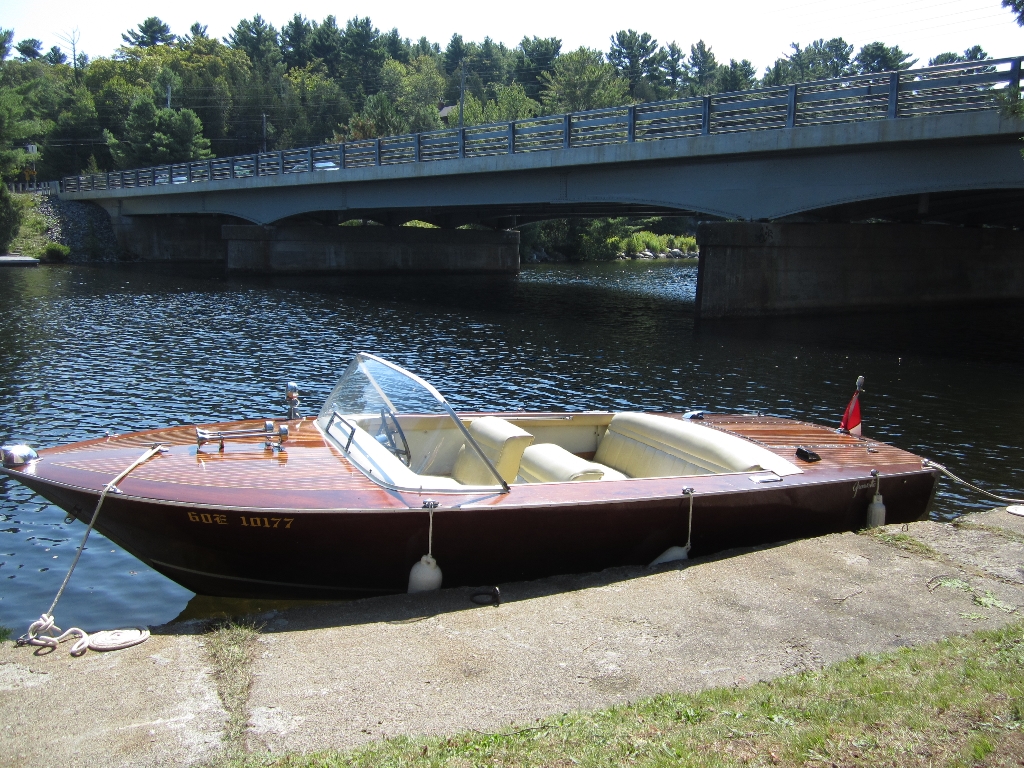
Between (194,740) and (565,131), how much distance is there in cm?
2564

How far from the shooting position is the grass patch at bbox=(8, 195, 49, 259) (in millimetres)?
49969

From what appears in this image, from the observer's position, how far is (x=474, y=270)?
46.5 metres

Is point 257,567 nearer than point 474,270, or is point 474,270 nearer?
point 257,567

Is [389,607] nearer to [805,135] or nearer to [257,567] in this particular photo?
[257,567]

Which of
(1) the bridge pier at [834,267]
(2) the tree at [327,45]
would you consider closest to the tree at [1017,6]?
(1) the bridge pier at [834,267]

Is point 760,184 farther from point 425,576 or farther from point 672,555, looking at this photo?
point 425,576

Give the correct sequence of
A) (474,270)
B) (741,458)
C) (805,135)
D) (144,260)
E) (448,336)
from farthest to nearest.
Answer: (144,260)
(474,270)
(448,336)
(805,135)
(741,458)

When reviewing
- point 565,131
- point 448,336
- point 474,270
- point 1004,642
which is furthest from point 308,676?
point 474,270

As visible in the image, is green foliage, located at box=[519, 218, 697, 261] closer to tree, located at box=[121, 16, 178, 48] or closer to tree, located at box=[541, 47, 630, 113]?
tree, located at box=[541, 47, 630, 113]

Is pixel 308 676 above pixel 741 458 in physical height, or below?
below

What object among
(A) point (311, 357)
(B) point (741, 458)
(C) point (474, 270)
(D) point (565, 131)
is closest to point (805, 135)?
(D) point (565, 131)

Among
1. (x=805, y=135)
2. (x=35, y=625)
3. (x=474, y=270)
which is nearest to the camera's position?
(x=35, y=625)

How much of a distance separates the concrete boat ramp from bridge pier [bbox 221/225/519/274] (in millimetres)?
38703

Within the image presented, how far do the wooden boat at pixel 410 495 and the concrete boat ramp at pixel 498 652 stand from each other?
320 millimetres
